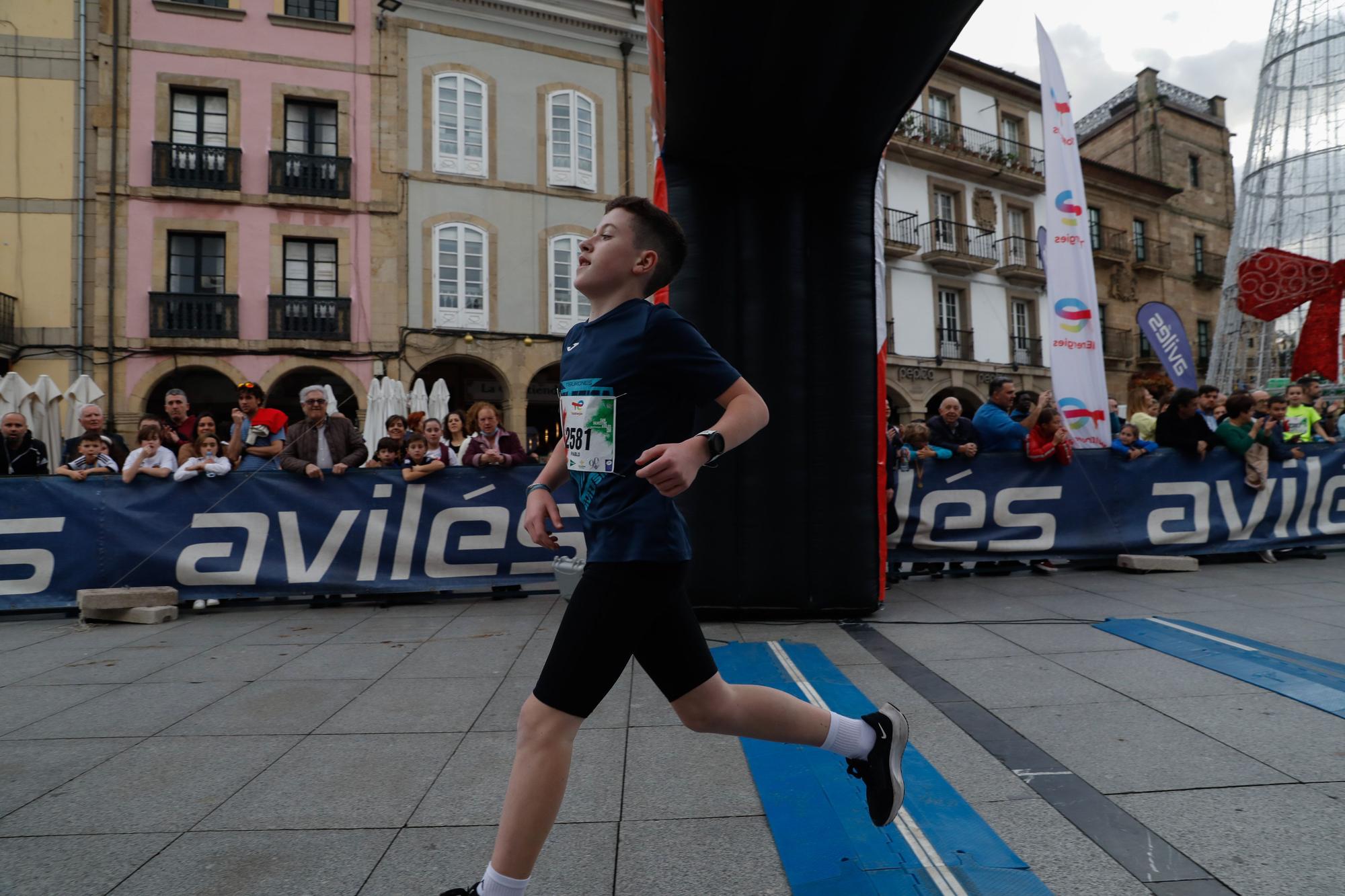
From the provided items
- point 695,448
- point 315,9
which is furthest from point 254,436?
point 315,9

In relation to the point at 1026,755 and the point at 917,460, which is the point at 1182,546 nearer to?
the point at 917,460

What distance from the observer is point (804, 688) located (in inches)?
151

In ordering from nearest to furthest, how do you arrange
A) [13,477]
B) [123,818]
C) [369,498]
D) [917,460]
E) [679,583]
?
[679,583] < [123,818] < [13,477] < [369,498] < [917,460]

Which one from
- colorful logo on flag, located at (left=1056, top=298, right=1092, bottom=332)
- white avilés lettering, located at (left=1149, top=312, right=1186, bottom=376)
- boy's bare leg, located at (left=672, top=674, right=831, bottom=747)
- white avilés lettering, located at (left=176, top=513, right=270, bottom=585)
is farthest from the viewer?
white avilés lettering, located at (left=1149, top=312, right=1186, bottom=376)

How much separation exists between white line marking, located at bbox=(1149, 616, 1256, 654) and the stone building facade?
62.7ft

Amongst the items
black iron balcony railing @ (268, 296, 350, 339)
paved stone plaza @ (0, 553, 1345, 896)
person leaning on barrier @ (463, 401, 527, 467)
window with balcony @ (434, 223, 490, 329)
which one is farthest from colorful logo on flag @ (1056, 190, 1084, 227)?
black iron balcony railing @ (268, 296, 350, 339)

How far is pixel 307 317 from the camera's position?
58.2ft

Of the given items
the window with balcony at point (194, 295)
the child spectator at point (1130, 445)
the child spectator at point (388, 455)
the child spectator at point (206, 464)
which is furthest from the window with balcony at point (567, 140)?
the child spectator at point (1130, 445)

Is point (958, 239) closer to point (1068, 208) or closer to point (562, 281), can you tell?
point (562, 281)

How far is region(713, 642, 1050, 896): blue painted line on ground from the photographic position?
2.04m

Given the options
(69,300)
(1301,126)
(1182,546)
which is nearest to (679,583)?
(1182,546)

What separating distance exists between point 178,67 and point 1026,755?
69.8ft

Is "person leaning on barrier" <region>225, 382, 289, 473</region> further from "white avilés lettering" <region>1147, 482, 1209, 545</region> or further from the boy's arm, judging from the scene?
"white avilés lettering" <region>1147, 482, 1209, 545</region>

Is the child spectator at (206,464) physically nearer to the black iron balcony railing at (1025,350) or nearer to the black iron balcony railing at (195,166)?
the black iron balcony railing at (195,166)
